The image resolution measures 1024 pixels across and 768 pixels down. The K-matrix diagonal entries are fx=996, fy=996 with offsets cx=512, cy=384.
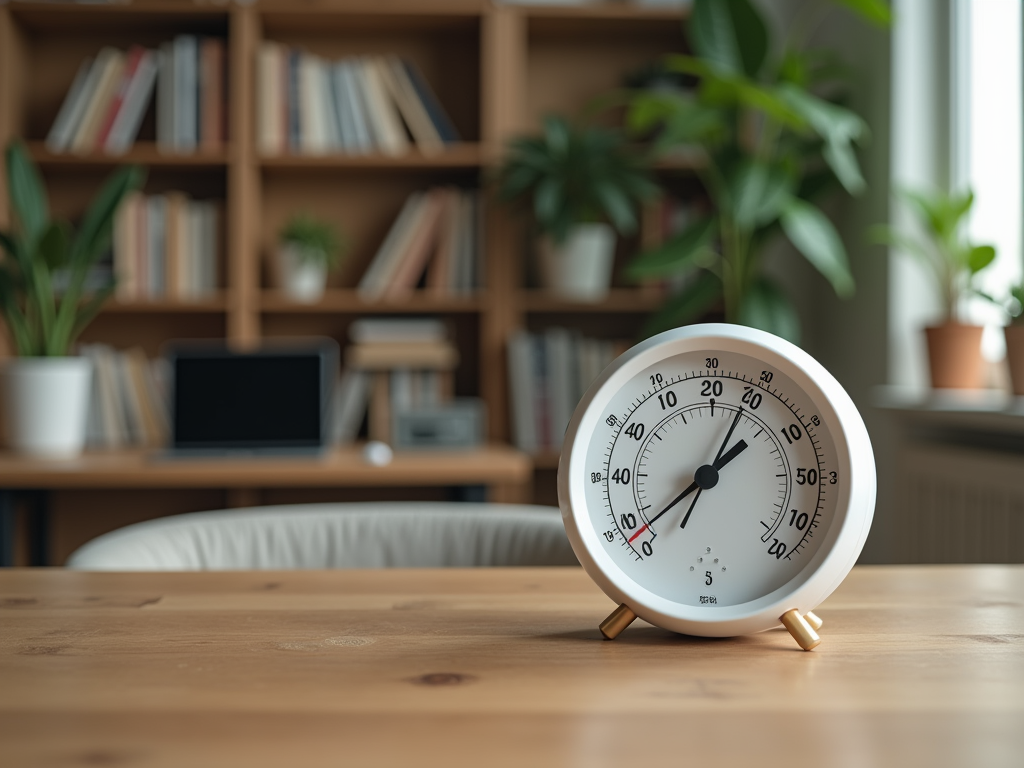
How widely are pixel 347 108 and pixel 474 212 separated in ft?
1.61

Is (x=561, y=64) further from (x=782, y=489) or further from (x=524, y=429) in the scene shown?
(x=782, y=489)

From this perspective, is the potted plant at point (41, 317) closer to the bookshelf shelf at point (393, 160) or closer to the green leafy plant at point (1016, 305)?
the bookshelf shelf at point (393, 160)

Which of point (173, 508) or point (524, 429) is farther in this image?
point (173, 508)

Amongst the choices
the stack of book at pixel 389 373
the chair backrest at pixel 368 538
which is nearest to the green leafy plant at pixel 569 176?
the stack of book at pixel 389 373

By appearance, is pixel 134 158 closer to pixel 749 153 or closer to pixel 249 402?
pixel 249 402

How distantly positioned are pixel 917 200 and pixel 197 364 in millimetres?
1830

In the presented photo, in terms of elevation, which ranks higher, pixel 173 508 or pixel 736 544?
pixel 736 544

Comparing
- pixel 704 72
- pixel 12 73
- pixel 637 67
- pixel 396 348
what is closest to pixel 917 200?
pixel 704 72

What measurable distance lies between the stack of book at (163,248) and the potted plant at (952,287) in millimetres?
1976

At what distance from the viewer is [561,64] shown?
129 inches

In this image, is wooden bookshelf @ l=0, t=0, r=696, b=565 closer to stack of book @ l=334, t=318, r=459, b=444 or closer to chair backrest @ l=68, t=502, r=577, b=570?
stack of book @ l=334, t=318, r=459, b=444

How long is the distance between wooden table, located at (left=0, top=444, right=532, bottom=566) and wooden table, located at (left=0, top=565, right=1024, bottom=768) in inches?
62.0

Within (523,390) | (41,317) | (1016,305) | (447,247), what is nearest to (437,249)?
(447,247)

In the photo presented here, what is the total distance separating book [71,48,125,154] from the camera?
2967mm
